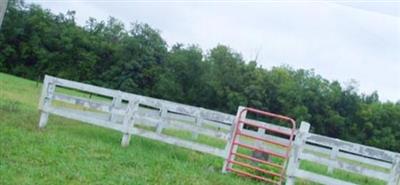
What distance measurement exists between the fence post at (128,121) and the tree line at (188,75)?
37.0m

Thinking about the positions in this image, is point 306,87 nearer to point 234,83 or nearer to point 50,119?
point 234,83

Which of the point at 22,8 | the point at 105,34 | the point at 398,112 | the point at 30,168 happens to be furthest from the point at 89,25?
the point at 30,168

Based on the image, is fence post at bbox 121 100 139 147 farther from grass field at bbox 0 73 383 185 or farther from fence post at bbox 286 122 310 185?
fence post at bbox 286 122 310 185

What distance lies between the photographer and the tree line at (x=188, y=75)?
46.1m

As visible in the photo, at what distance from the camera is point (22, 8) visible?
54.2 m

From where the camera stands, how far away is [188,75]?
166ft

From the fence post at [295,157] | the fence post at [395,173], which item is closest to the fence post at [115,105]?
the fence post at [295,157]

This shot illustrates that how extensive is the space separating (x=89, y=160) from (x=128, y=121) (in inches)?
70.5

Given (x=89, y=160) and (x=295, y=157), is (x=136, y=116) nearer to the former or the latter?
(x=89, y=160)

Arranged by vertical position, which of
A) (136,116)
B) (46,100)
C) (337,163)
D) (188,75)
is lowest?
(46,100)

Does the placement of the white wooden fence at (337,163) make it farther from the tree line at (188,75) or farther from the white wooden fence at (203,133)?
the tree line at (188,75)

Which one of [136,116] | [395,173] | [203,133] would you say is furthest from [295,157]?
[136,116]

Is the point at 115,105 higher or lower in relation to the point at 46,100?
higher

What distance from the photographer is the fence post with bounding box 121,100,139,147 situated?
876 cm
